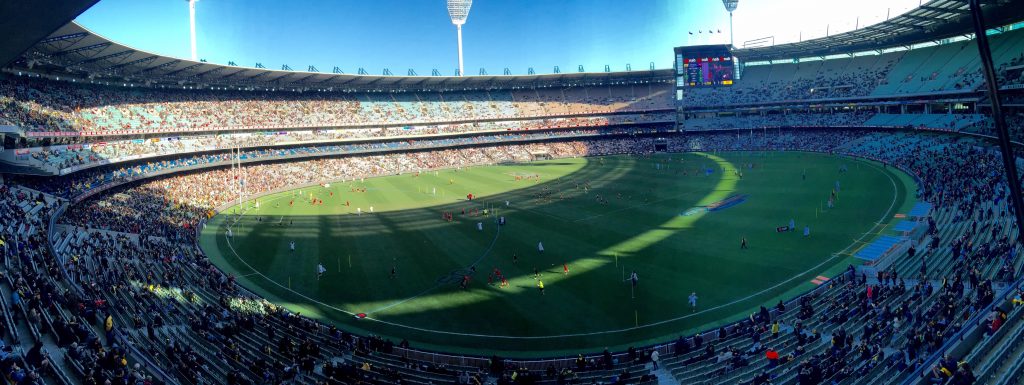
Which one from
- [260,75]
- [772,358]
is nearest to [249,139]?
[260,75]

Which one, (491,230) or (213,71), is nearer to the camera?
(491,230)

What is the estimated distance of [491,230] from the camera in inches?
1673

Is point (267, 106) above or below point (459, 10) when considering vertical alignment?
below

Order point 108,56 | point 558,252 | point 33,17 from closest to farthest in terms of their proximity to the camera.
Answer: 1. point 33,17
2. point 558,252
3. point 108,56

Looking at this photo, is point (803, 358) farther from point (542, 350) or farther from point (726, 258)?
point (726, 258)

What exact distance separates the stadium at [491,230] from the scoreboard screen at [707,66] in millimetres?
7616

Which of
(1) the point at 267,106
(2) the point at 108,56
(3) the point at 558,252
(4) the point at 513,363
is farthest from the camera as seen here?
(1) the point at 267,106

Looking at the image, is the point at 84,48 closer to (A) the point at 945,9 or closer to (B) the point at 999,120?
(B) the point at 999,120

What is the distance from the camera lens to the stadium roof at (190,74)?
48.4 meters

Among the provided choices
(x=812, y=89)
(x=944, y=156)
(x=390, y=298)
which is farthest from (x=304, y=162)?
(x=812, y=89)

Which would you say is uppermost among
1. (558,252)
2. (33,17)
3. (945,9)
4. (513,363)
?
(945,9)

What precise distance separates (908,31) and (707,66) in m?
36.3

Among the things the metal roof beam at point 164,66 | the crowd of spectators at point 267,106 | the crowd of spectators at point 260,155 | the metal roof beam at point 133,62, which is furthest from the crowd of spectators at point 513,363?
the metal roof beam at point 164,66

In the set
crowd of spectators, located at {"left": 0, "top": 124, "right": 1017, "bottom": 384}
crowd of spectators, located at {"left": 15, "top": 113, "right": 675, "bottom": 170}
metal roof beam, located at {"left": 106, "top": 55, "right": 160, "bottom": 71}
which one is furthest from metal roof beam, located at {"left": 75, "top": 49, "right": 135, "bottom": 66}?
crowd of spectators, located at {"left": 0, "top": 124, "right": 1017, "bottom": 384}
